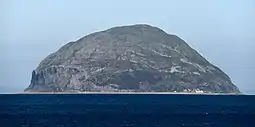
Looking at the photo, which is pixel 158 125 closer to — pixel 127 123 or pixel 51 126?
pixel 127 123

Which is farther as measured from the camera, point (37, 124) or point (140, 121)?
point (140, 121)

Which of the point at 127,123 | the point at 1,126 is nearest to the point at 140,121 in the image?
the point at 127,123

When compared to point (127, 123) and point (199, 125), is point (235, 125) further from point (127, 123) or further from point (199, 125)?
point (127, 123)

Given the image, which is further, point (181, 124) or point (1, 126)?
point (181, 124)

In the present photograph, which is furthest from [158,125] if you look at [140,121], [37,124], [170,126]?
[37,124]

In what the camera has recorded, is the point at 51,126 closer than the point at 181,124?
Yes

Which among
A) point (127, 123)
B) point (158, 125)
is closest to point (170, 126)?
point (158, 125)

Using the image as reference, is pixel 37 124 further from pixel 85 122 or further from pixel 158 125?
pixel 158 125
